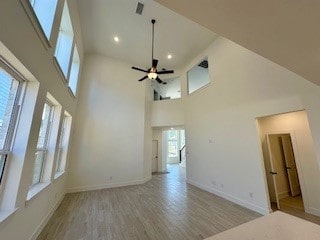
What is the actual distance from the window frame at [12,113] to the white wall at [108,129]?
3811mm

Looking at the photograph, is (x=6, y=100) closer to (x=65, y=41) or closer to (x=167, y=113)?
(x=65, y=41)

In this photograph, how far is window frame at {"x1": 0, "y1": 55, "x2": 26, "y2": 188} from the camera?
1775 millimetres

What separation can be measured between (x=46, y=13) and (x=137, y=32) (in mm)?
3262

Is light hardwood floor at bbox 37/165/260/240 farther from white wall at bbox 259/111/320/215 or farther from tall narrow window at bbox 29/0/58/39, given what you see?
tall narrow window at bbox 29/0/58/39

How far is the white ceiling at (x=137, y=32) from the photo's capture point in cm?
441

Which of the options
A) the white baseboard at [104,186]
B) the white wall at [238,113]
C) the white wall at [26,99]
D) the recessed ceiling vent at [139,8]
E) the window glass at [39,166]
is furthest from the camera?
the white baseboard at [104,186]

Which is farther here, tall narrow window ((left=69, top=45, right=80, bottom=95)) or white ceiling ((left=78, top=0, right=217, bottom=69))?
tall narrow window ((left=69, top=45, right=80, bottom=95))

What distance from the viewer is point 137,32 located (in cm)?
526

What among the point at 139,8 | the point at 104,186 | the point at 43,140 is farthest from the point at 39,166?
the point at 139,8

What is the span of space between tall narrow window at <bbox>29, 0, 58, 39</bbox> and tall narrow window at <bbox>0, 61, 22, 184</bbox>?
0.95m

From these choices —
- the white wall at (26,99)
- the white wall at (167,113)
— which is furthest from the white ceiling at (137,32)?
the white wall at (26,99)

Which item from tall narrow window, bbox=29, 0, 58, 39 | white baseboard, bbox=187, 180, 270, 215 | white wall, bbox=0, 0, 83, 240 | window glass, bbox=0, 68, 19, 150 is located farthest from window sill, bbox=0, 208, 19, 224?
white baseboard, bbox=187, 180, 270, 215

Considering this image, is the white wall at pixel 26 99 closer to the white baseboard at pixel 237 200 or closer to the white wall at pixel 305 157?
the white baseboard at pixel 237 200

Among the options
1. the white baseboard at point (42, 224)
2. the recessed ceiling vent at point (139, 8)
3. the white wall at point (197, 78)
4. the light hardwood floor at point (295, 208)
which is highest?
the recessed ceiling vent at point (139, 8)
